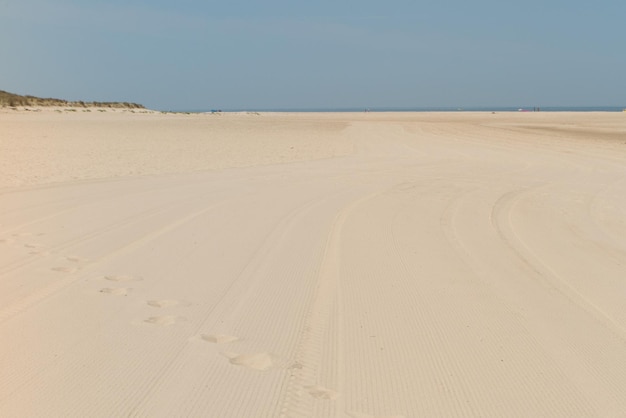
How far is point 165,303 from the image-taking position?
12.8 ft

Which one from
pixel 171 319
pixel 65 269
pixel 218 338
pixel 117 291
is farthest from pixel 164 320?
pixel 65 269

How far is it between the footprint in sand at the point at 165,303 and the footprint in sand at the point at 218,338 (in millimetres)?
559

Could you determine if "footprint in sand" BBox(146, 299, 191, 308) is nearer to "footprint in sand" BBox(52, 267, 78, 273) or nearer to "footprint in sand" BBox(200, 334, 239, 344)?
"footprint in sand" BBox(200, 334, 239, 344)

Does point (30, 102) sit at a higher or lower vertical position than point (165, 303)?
lower

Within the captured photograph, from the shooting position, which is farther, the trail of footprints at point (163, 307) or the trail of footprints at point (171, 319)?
the trail of footprints at point (163, 307)

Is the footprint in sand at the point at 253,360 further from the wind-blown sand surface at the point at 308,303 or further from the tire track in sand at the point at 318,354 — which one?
the tire track in sand at the point at 318,354

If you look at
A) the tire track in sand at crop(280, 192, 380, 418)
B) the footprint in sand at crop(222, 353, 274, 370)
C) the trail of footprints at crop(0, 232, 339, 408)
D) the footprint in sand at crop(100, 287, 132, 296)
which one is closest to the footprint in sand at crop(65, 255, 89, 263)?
the trail of footprints at crop(0, 232, 339, 408)

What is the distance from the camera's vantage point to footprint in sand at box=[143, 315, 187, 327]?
3.56m

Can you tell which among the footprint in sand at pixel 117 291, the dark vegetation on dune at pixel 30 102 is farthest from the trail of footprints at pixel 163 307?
the dark vegetation on dune at pixel 30 102

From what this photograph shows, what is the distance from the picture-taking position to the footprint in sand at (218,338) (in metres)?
3.32

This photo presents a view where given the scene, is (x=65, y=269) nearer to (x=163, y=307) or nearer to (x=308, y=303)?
(x=163, y=307)

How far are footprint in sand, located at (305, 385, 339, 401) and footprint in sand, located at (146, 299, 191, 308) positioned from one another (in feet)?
4.39

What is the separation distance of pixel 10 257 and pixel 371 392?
133 inches

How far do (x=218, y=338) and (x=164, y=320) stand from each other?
0.42 m
